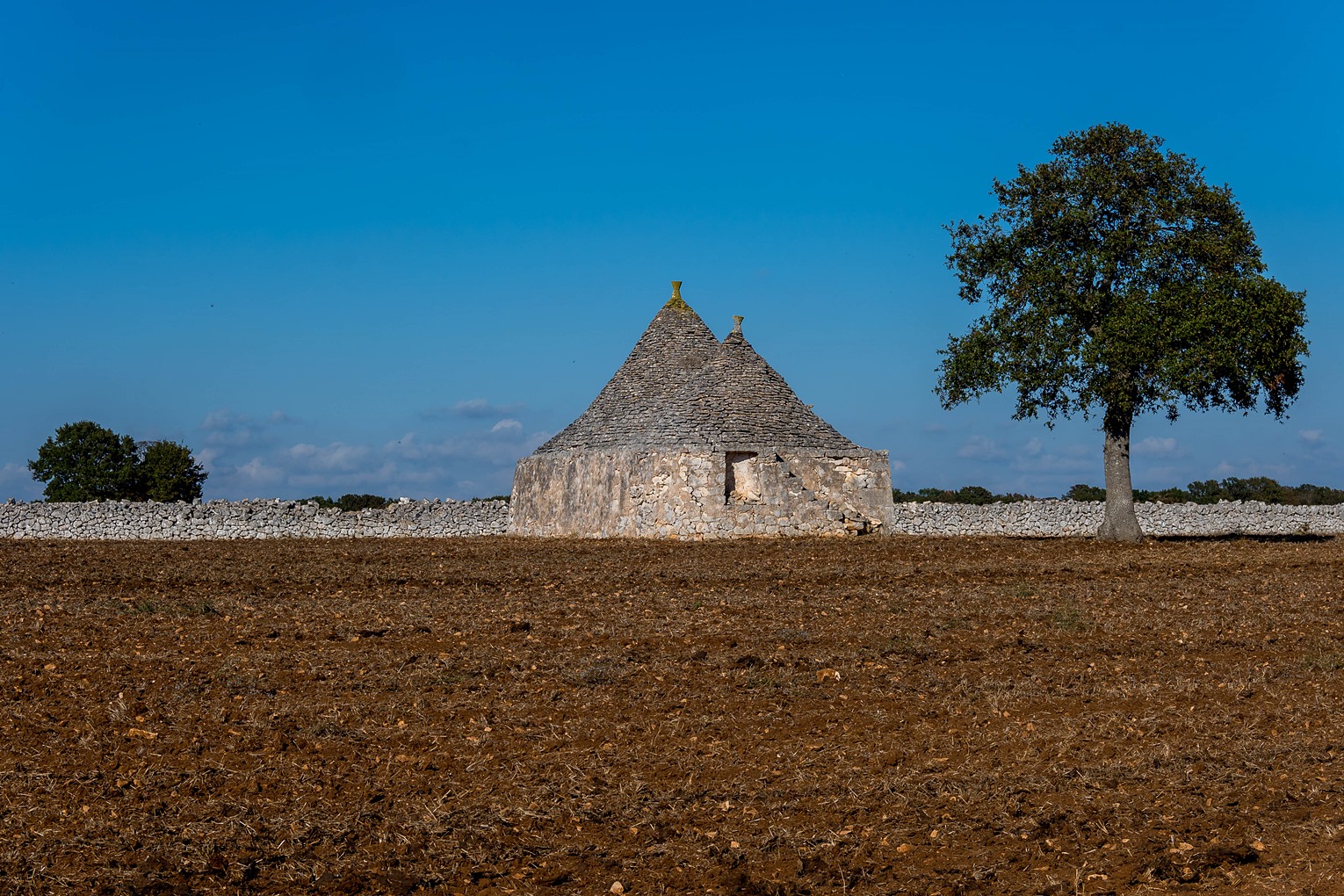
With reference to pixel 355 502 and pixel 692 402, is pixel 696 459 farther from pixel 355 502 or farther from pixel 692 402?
pixel 355 502

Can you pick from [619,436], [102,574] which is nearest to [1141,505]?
[619,436]

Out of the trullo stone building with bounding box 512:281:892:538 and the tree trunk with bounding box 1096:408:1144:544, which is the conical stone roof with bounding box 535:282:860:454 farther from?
the tree trunk with bounding box 1096:408:1144:544

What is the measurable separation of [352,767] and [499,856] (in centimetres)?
186

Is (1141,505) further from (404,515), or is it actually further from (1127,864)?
(1127,864)

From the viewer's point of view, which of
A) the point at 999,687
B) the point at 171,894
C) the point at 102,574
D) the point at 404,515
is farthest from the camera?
the point at 404,515

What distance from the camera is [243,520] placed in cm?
4131

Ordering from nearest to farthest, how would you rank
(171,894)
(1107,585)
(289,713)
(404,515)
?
(171,894), (289,713), (1107,585), (404,515)

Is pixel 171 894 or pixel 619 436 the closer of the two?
pixel 171 894

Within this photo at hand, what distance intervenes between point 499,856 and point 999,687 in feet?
17.9

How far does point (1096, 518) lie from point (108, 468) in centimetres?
3868

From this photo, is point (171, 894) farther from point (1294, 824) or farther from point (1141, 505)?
point (1141, 505)

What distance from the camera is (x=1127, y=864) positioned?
6.44 metres

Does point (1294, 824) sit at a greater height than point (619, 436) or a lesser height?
lesser

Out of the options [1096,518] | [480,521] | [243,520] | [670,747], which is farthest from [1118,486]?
[243,520]
